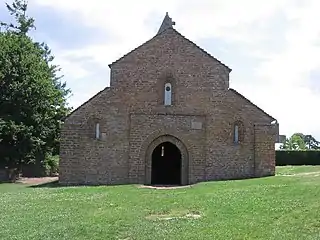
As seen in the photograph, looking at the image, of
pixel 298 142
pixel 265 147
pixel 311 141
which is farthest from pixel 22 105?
pixel 311 141

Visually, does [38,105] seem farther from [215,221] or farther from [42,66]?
[215,221]

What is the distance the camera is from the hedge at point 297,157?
168 feet

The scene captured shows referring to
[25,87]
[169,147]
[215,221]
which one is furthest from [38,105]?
[215,221]

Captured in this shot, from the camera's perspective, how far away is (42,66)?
43.6 metres

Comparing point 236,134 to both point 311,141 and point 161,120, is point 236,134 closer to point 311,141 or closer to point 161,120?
point 161,120

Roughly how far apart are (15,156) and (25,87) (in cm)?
492

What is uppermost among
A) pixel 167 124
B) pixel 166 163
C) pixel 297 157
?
pixel 167 124

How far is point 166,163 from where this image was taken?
3578 centimetres

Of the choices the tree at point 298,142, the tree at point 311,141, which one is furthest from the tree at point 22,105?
the tree at point 311,141

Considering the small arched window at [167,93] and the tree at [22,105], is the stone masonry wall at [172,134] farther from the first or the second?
the tree at [22,105]

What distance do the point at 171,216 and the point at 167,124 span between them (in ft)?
49.5

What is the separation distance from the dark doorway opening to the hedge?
63.4ft

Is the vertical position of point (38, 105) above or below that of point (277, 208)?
above

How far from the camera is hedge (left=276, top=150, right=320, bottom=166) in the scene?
51125 mm
